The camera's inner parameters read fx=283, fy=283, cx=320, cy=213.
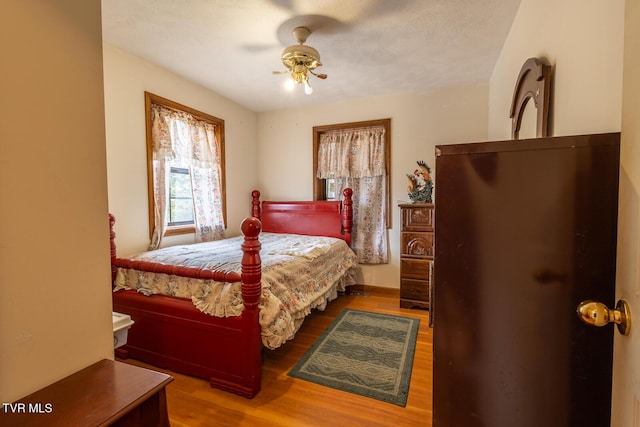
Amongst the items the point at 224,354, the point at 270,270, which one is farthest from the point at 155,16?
the point at 224,354

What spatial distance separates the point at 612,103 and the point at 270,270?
A: 1.83 m

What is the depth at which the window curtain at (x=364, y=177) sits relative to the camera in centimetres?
365

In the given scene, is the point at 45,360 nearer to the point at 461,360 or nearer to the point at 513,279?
the point at 461,360

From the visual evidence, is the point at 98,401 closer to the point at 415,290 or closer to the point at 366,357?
the point at 366,357

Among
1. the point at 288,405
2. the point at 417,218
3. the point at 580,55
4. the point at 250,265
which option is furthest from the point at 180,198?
the point at 580,55

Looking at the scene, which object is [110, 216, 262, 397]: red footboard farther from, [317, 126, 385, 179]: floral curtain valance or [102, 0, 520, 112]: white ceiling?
[317, 126, 385, 179]: floral curtain valance

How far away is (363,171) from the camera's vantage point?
3.69 metres

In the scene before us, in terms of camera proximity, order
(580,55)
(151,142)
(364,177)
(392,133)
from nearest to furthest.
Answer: (580,55) < (151,142) < (392,133) < (364,177)

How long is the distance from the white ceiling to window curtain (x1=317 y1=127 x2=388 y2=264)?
691 mm

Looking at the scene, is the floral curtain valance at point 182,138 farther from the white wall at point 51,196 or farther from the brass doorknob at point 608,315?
the brass doorknob at point 608,315

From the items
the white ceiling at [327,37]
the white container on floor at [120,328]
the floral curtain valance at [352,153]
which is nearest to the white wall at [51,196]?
the white container on floor at [120,328]

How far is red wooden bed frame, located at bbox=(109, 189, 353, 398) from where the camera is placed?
1.70 meters

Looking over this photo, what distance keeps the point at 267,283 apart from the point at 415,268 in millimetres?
1872

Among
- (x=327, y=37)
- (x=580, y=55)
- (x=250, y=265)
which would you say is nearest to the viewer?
(x=580, y=55)
